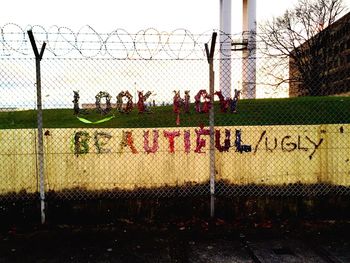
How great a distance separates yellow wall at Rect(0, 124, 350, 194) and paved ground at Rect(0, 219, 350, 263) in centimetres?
75

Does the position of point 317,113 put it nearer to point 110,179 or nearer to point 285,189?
point 285,189

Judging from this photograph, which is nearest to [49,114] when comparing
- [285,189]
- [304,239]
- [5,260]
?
[5,260]

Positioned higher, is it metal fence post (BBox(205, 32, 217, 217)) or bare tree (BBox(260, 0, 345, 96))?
bare tree (BBox(260, 0, 345, 96))

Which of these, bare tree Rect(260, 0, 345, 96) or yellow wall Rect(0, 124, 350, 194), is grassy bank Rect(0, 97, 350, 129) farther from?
bare tree Rect(260, 0, 345, 96)

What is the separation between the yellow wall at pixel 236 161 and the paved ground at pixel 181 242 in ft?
2.47

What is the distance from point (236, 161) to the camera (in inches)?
231

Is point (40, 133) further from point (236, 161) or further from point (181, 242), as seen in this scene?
point (236, 161)

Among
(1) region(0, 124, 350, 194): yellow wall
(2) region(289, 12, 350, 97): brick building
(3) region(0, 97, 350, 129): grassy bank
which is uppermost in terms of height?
(2) region(289, 12, 350, 97): brick building

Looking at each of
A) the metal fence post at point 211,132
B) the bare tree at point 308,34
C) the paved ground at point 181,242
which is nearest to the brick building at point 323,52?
the bare tree at point 308,34

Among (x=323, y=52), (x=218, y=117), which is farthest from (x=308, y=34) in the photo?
(x=218, y=117)

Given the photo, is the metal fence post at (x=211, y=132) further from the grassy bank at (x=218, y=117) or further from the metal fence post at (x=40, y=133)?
the metal fence post at (x=40, y=133)

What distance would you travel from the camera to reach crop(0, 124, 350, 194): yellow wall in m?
5.78

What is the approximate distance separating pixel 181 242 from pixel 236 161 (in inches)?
69.4

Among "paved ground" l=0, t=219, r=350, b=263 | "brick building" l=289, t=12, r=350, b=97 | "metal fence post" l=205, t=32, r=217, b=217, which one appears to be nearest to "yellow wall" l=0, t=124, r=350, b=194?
"metal fence post" l=205, t=32, r=217, b=217
